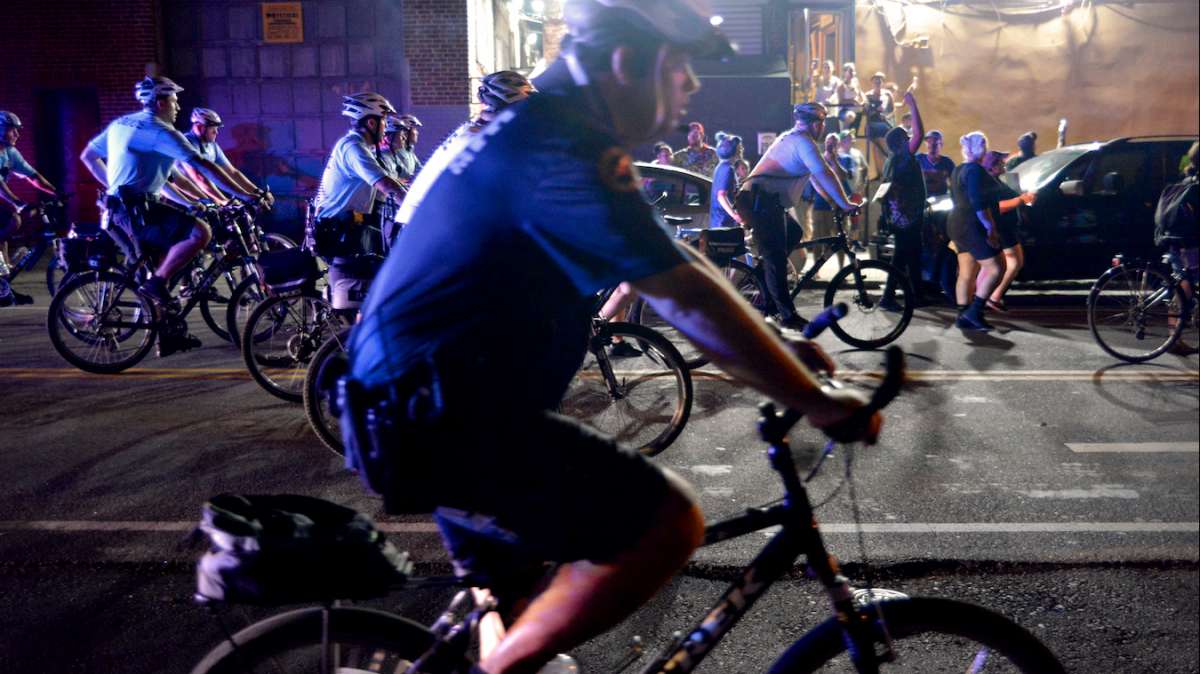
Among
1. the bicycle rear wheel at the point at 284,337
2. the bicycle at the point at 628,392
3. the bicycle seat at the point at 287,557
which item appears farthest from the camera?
the bicycle rear wheel at the point at 284,337

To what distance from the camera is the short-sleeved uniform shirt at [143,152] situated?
7.87 m

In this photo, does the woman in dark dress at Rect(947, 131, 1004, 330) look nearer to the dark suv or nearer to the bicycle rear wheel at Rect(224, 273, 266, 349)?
the dark suv

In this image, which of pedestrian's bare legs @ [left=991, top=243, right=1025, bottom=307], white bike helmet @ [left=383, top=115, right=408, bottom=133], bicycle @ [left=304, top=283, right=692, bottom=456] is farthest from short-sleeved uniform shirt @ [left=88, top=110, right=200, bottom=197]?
pedestrian's bare legs @ [left=991, top=243, right=1025, bottom=307]

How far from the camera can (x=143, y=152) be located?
802 centimetres

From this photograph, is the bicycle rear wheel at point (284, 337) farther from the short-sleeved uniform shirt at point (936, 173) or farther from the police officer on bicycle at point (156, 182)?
the short-sleeved uniform shirt at point (936, 173)

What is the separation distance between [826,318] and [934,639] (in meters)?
0.73

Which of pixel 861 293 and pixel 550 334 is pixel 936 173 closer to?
pixel 861 293

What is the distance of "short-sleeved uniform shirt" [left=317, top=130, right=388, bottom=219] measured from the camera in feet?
25.5

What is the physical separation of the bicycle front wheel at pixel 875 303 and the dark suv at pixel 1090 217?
300cm

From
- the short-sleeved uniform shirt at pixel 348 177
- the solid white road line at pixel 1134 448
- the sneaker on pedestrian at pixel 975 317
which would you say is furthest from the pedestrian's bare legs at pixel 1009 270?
the short-sleeved uniform shirt at pixel 348 177

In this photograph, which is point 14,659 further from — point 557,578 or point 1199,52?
point 1199,52

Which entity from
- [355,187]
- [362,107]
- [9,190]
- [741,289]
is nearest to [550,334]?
[355,187]

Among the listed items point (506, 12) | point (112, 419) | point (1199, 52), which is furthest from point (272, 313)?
point (1199, 52)

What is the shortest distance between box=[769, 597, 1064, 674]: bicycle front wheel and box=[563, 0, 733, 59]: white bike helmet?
1.16 metres
